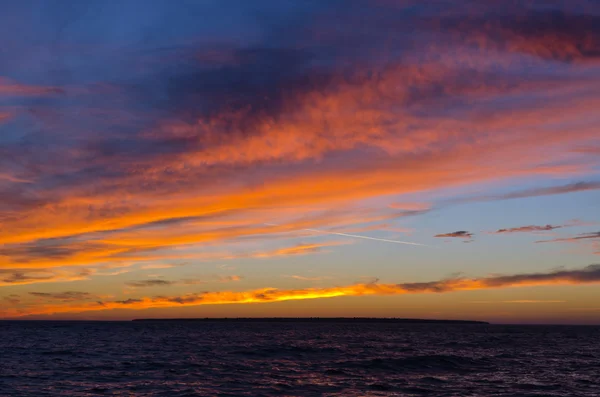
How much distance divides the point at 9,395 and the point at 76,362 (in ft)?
80.5

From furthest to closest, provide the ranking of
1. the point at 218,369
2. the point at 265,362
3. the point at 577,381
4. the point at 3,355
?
the point at 3,355 < the point at 265,362 < the point at 218,369 < the point at 577,381

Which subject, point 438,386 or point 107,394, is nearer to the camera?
point 107,394

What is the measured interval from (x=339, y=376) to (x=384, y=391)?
9.42 meters

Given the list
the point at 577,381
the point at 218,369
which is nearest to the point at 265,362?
the point at 218,369

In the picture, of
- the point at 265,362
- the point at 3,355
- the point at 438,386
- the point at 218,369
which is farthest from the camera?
the point at 3,355

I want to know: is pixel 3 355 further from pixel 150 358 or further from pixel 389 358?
pixel 389 358

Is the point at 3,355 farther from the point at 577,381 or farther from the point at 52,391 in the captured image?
the point at 577,381

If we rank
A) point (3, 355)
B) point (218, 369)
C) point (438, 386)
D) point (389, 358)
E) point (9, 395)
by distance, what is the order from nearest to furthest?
point (9, 395)
point (438, 386)
point (218, 369)
point (389, 358)
point (3, 355)

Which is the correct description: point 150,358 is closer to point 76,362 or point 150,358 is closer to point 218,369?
point 76,362

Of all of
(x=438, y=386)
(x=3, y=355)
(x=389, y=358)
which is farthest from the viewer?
(x=3, y=355)

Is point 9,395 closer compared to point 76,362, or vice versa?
point 9,395

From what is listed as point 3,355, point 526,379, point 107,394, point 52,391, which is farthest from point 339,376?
point 3,355

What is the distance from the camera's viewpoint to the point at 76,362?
62594 mm

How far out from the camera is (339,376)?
4966 cm
